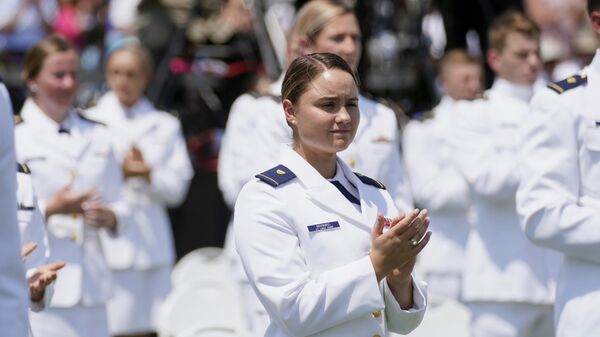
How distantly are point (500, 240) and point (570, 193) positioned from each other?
1756mm

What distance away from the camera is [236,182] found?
9.15 meters

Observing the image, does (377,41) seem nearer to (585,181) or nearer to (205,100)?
(205,100)

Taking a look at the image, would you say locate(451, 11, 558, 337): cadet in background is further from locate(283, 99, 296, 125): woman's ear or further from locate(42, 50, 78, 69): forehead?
locate(283, 99, 296, 125): woman's ear

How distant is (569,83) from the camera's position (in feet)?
16.4

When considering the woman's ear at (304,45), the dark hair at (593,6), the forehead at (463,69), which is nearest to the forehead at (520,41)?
the woman's ear at (304,45)

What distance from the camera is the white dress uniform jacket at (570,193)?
4.79 meters

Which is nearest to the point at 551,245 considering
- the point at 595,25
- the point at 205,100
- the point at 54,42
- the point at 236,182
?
the point at 595,25

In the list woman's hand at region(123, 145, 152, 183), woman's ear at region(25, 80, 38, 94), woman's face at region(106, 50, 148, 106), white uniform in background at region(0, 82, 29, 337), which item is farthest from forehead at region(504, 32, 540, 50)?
white uniform in background at region(0, 82, 29, 337)

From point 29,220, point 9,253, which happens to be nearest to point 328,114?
point 9,253

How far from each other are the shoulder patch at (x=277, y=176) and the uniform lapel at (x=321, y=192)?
20mm

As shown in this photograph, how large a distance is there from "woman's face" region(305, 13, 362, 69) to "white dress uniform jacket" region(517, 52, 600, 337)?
49.9 inches

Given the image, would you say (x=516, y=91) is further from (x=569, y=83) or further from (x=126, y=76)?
(x=126, y=76)

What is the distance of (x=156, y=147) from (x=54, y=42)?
100 inches

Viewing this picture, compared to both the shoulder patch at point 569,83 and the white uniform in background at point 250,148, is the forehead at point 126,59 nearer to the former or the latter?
the white uniform in background at point 250,148
